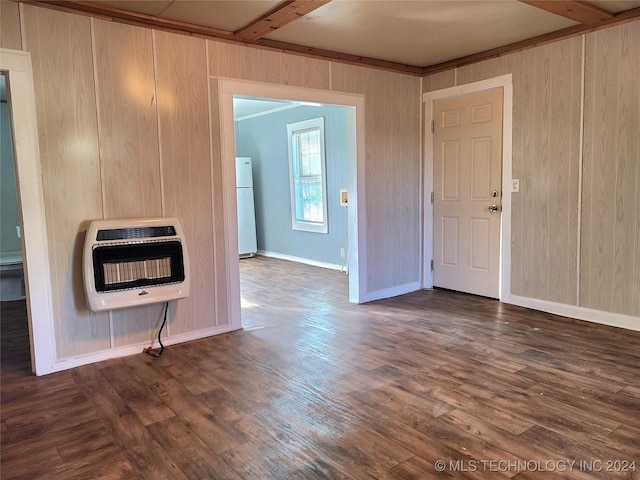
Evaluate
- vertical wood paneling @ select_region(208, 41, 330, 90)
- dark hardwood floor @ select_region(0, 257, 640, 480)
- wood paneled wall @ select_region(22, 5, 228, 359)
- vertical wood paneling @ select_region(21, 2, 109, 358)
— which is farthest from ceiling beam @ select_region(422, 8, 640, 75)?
vertical wood paneling @ select_region(21, 2, 109, 358)

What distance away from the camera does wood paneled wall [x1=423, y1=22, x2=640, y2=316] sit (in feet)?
11.5

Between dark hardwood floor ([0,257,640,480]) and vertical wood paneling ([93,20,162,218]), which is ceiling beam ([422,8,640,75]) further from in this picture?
vertical wood paneling ([93,20,162,218])

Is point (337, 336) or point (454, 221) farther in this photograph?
point (454, 221)

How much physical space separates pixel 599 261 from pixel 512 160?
3.73ft

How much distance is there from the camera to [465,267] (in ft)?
15.6

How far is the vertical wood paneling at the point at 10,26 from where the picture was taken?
2727mm

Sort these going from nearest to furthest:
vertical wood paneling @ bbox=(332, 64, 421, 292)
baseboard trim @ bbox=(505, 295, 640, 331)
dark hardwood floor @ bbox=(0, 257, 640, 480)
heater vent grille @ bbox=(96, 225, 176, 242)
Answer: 1. dark hardwood floor @ bbox=(0, 257, 640, 480)
2. heater vent grille @ bbox=(96, 225, 176, 242)
3. baseboard trim @ bbox=(505, 295, 640, 331)
4. vertical wood paneling @ bbox=(332, 64, 421, 292)

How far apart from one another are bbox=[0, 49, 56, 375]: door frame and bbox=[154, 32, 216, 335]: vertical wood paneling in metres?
0.78

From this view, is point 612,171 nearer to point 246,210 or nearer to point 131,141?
point 131,141

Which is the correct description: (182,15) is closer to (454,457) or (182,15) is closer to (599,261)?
(454,457)

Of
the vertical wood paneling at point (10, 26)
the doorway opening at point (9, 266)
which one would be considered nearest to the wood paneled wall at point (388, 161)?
the vertical wood paneling at point (10, 26)

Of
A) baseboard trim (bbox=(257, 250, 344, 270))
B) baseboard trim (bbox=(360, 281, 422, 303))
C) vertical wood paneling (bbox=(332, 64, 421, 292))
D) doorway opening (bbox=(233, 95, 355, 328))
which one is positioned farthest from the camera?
baseboard trim (bbox=(257, 250, 344, 270))

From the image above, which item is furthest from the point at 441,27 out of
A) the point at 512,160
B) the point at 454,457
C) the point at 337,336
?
the point at 454,457

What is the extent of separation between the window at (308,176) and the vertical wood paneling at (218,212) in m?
3.05
